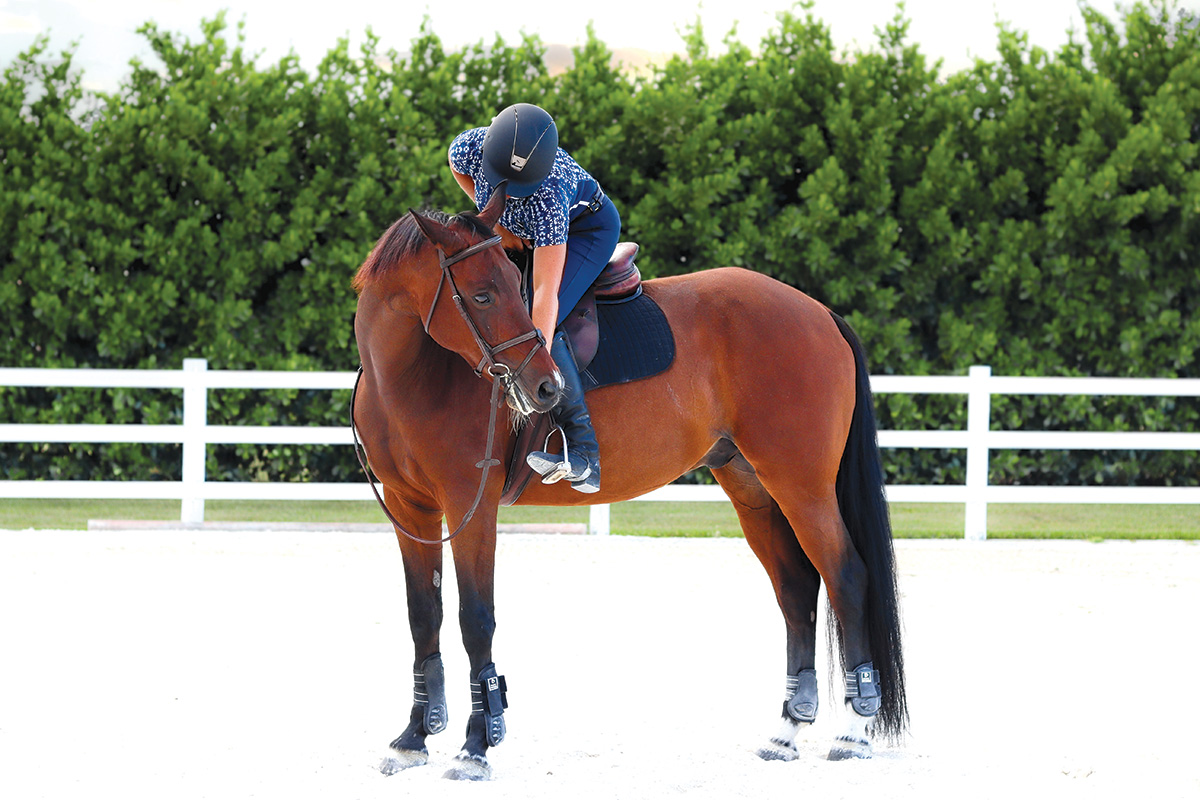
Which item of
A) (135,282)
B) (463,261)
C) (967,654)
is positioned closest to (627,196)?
(135,282)

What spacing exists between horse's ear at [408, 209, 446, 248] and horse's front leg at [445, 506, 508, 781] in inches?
33.4

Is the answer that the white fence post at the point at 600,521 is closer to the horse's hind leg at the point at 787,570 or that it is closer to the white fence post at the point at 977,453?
the white fence post at the point at 977,453

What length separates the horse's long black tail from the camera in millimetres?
3729

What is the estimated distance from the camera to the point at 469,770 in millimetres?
3293

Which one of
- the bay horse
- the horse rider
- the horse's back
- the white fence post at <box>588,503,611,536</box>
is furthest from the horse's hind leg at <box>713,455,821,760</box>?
the white fence post at <box>588,503,611,536</box>

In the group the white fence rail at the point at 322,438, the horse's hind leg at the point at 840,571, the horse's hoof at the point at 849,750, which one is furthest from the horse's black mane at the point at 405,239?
the white fence rail at the point at 322,438

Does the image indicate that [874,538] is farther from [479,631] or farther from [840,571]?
[479,631]

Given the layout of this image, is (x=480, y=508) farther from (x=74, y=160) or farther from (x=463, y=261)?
(x=74, y=160)

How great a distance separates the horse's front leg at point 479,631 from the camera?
334 cm

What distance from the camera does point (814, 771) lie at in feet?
11.4

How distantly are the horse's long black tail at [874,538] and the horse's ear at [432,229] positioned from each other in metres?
1.71

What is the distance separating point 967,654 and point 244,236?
7.09m

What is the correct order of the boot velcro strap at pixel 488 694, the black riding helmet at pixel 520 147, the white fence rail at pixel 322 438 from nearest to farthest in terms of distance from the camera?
1. the black riding helmet at pixel 520 147
2. the boot velcro strap at pixel 488 694
3. the white fence rail at pixel 322 438

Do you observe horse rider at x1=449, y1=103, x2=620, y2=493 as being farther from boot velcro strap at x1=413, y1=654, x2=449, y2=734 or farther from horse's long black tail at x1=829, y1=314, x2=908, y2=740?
horse's long black tail at x1=829, y1=314, x2=908, y2=740
